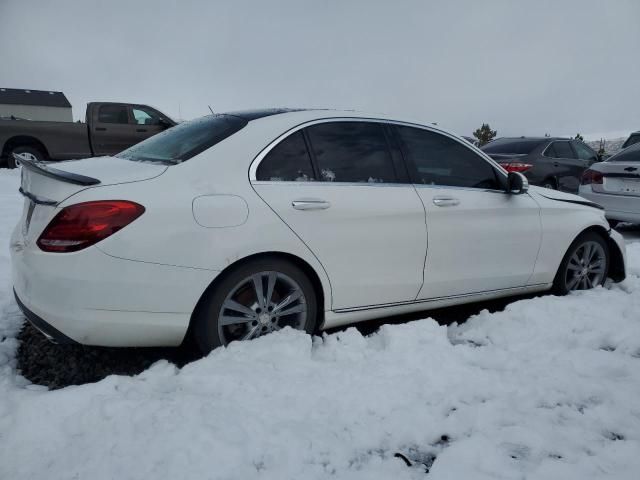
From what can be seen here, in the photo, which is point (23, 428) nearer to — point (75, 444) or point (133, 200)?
point (75, 444)

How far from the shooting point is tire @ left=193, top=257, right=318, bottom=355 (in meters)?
2.54

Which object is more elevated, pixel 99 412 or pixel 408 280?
pixel 408 280

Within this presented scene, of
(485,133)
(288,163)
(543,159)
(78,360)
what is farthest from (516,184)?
(485,133)

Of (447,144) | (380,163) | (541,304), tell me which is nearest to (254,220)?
(380,163)

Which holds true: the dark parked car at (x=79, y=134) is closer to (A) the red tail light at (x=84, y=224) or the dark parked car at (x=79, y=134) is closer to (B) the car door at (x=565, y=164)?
(B) the car door at (x=565, y=164)

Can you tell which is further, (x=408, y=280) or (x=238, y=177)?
(x=408, y=280)

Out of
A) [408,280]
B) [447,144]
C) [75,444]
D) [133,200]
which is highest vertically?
[447,144]

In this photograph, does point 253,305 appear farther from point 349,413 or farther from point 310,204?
point 349,413

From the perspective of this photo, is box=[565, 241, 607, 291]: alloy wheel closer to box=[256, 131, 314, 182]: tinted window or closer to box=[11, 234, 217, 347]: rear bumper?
box=[256, 131, 314, 182]: tinted window

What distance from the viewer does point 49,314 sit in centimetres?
231

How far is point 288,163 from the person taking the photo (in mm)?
2820

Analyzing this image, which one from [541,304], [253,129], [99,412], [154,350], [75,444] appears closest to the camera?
[75,444]

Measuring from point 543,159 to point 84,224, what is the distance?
334 inches

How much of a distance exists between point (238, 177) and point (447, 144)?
1714 millimetres
